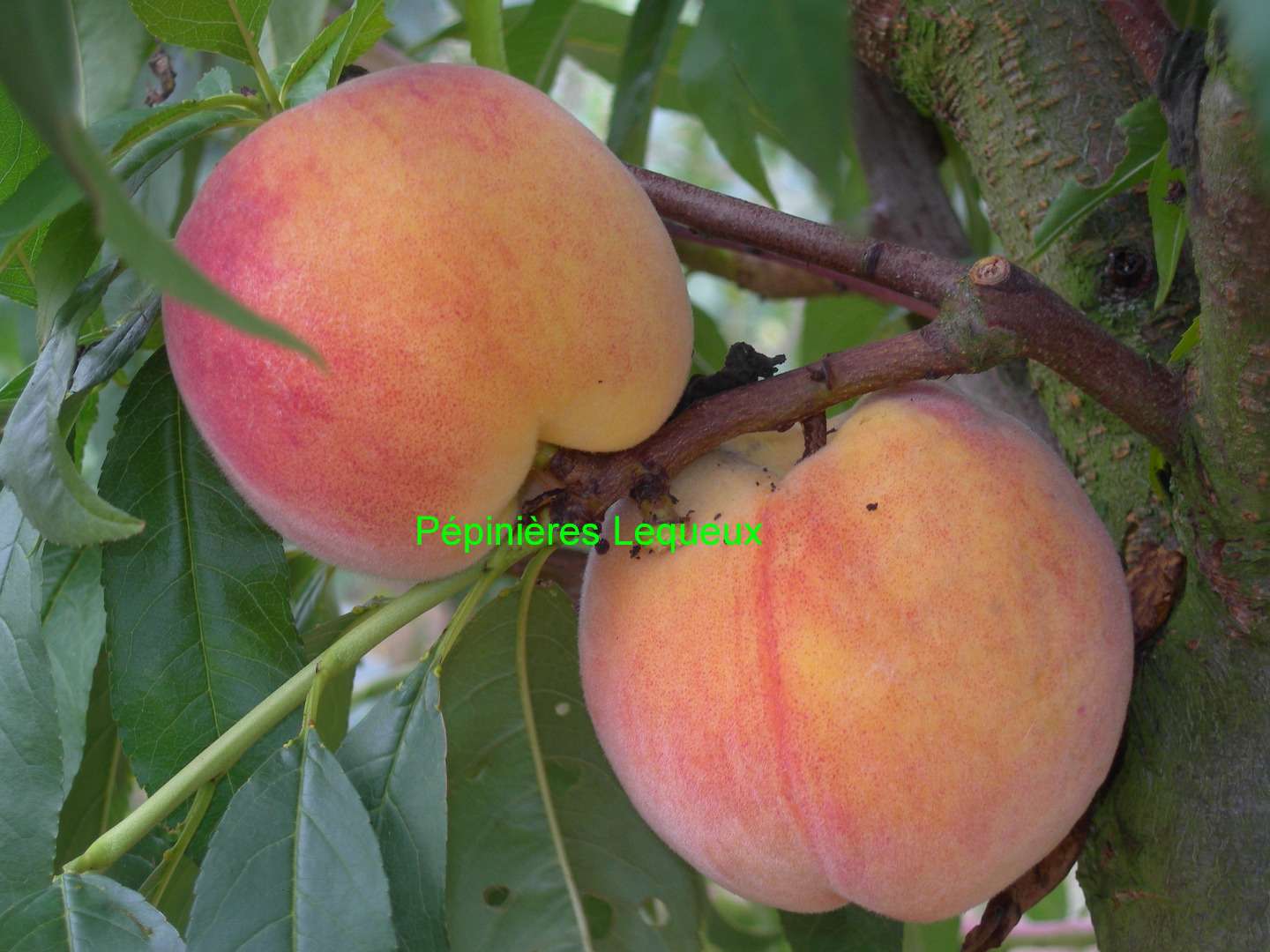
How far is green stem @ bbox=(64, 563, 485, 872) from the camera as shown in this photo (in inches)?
31.4

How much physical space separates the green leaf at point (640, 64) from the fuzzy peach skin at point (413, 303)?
0.18 metres

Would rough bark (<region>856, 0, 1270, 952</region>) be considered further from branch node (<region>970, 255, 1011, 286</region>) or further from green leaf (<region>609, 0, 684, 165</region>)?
green leaf (<region>609, 0, 684, 165</region>)

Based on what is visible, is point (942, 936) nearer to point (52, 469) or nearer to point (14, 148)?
point (52, 469)

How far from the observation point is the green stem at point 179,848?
831mm

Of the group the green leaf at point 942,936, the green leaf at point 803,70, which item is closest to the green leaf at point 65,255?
the green leaf at point 803,70

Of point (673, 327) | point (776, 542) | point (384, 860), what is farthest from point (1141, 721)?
point (384, 860)

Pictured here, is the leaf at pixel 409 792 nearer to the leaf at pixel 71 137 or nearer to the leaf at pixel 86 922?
the leaf at pixel 86 922

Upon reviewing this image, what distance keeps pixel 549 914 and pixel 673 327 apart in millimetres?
505

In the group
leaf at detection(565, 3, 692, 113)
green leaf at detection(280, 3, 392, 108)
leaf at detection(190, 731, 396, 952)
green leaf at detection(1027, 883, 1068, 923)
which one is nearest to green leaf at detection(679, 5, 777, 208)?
green leaf at detection(280, 3, 392, 108)

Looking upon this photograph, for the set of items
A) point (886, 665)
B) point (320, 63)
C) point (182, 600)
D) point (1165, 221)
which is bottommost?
point (182, 600)

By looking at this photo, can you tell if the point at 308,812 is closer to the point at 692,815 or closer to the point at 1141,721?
the point at 692,815

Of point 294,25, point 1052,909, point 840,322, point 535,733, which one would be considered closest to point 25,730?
point 535,733

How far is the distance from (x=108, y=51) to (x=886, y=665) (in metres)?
0.82

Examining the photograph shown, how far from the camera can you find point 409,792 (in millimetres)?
826
